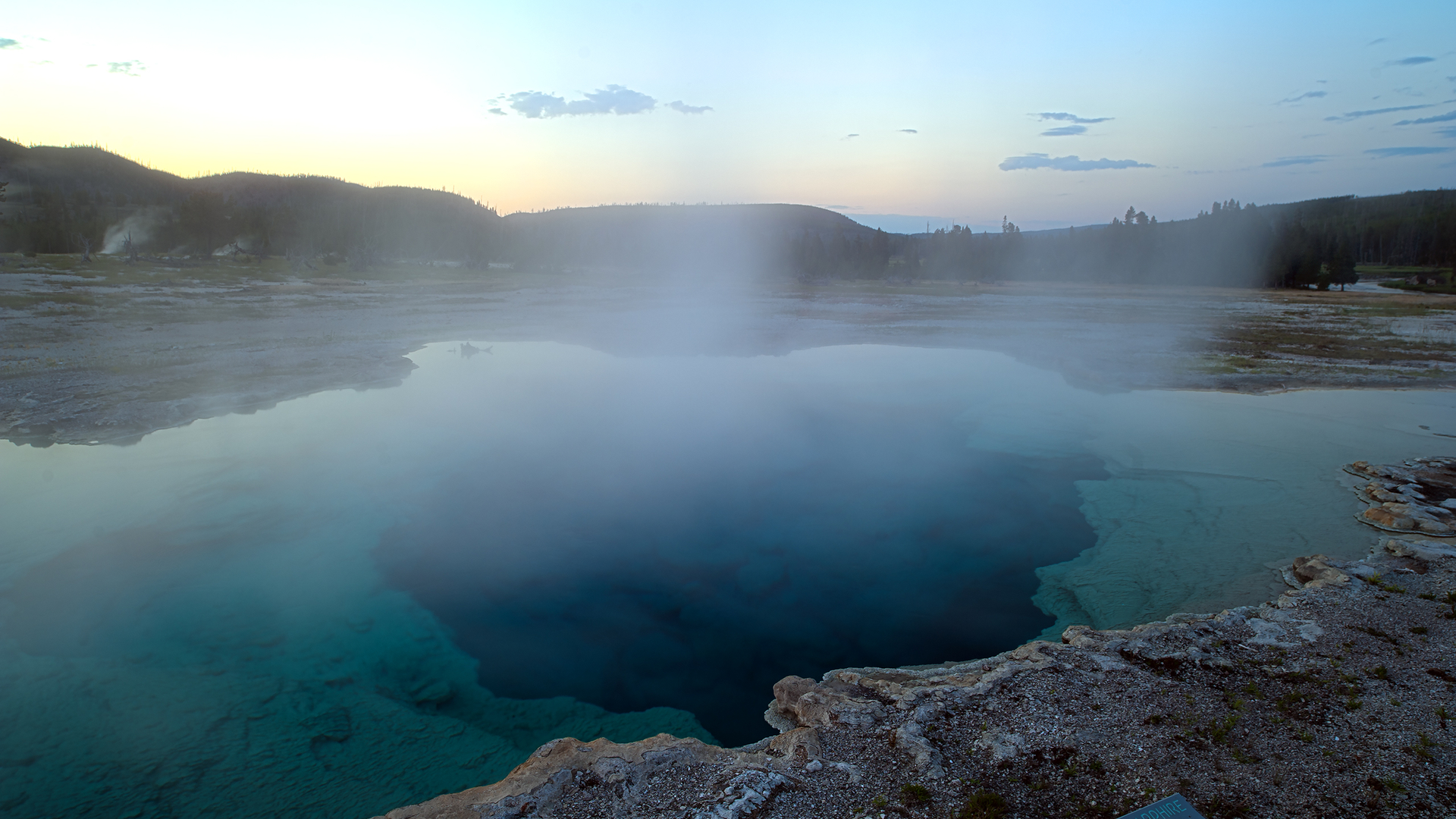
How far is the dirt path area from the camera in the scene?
35.1 ft

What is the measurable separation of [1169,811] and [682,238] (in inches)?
3488

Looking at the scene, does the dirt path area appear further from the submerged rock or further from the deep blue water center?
the deep blue water center

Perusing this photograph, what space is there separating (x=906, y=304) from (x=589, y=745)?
95.1ft

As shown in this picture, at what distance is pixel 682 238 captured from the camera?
3472 inches

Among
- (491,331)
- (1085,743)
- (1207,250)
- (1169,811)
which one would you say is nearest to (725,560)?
(1085,743)

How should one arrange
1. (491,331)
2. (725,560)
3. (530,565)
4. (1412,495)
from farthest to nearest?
(491,331) < (1412,495) < (725,560) < (530,565)

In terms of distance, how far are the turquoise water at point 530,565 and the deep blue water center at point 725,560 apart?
32mm

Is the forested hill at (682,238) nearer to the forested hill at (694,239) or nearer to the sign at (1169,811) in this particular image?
the forested hill at (694,239)

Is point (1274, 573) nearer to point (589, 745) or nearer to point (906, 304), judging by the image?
point (589, 745)

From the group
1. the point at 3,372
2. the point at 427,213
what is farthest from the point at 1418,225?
the point at 427,213

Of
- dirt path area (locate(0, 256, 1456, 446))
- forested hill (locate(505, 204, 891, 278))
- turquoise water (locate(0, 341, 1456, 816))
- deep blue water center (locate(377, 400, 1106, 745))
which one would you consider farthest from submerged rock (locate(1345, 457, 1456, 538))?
forested hill (locate(505, 204, 891, 278))

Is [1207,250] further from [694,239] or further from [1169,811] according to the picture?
[1169,811]

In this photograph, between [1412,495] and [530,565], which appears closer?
[530,565]

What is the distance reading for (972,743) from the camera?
11.0 feet
